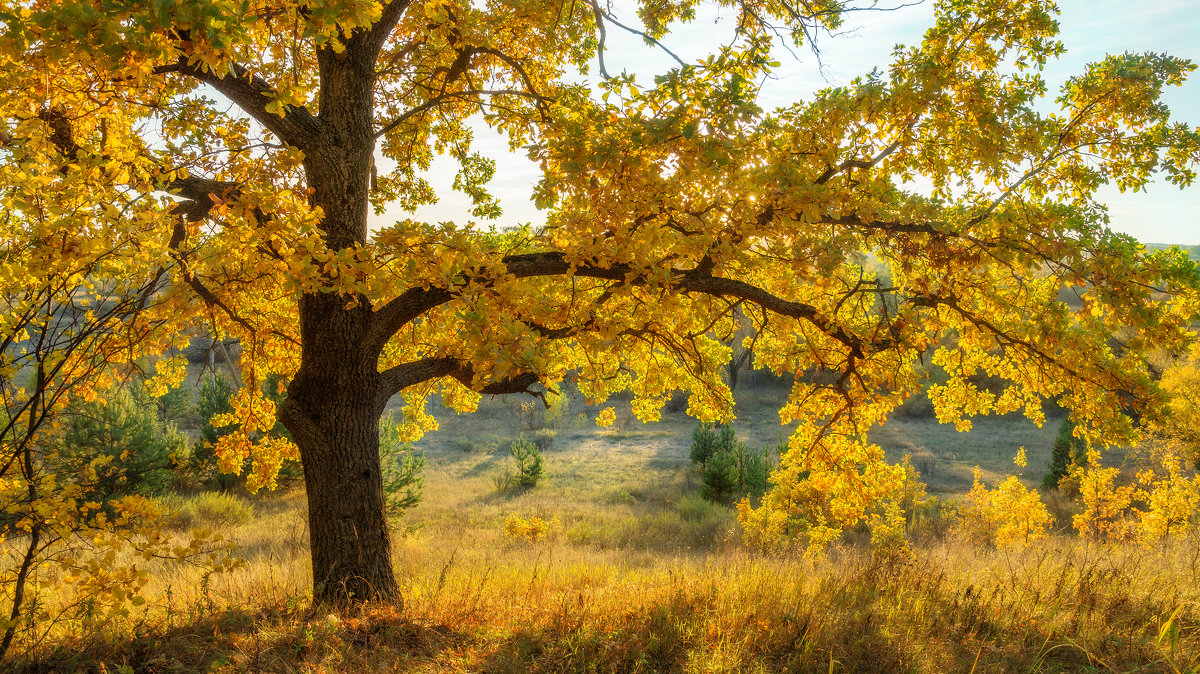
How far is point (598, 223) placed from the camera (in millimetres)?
3713

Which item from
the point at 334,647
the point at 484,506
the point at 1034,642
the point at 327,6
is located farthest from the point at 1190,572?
the point at 484,506

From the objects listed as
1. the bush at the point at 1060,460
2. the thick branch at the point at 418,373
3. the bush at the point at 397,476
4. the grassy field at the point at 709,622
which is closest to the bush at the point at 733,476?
the bush at the point at 397,476

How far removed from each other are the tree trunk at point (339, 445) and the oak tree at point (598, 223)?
0.07ft

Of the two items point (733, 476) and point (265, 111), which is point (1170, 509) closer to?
point (733, 476)

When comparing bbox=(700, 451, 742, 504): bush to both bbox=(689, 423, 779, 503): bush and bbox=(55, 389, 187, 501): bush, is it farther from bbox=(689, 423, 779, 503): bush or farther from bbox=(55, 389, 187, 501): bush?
bbox=(55, 389, 187, 501): bush

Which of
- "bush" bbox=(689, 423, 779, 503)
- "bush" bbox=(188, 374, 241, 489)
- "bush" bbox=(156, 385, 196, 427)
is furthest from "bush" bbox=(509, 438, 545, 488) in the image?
"bush" bbox=(156, 385, 196, 427)

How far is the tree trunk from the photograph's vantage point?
179 inches

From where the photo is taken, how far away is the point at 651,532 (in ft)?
45.3

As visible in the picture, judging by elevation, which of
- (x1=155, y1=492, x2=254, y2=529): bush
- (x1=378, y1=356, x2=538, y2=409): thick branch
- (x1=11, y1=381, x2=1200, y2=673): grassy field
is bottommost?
(x1=155, y1=492, x2=254, y2=529): bush

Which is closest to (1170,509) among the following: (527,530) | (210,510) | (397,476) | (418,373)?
(527,530)

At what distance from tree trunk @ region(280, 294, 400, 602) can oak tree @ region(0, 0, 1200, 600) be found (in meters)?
0.02

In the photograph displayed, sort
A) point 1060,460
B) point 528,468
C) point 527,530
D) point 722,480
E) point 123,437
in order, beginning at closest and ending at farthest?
point 527,530, point 123,437, point 722,480, point 1060,460, point 528,468

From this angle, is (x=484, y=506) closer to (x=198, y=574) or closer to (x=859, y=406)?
(x=198, y=574)

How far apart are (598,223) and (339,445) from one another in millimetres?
2647
